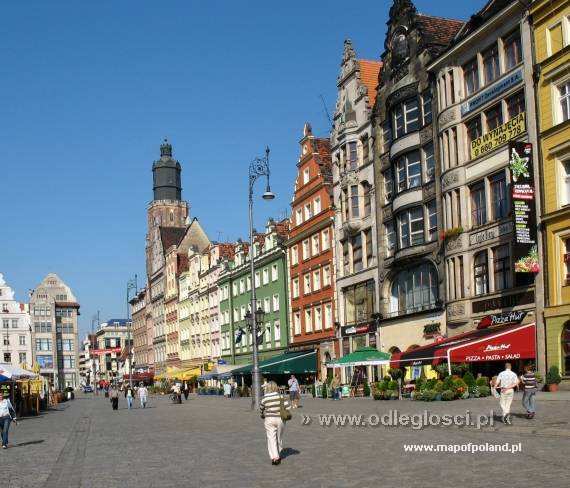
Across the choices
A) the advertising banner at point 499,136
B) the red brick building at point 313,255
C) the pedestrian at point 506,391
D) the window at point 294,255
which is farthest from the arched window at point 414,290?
the pedestrian at point 506,391

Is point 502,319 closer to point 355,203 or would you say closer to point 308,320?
point 355,203

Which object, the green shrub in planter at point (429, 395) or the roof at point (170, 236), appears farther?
the roof at point (170, 236)

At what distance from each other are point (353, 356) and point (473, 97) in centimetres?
1390

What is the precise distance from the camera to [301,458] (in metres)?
17.2

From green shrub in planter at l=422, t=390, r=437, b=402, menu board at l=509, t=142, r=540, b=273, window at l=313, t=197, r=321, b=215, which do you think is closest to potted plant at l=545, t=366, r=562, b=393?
menu board at l=509, t=142, r=540, b=273

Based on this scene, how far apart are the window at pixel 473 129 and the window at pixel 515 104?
2718 mm

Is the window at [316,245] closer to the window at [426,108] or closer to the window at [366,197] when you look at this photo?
the window at [366,197]

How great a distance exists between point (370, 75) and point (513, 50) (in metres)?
19.9

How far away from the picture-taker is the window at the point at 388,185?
51553 mm

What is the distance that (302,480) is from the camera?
13883mm

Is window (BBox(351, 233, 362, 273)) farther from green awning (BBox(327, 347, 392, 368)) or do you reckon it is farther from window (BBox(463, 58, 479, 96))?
window (BBox(463, 58, 479, 96))


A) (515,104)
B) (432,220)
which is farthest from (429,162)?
(515,104)

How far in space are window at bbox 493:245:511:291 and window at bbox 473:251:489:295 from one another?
88 cm

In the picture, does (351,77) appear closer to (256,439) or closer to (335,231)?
(335,231)
